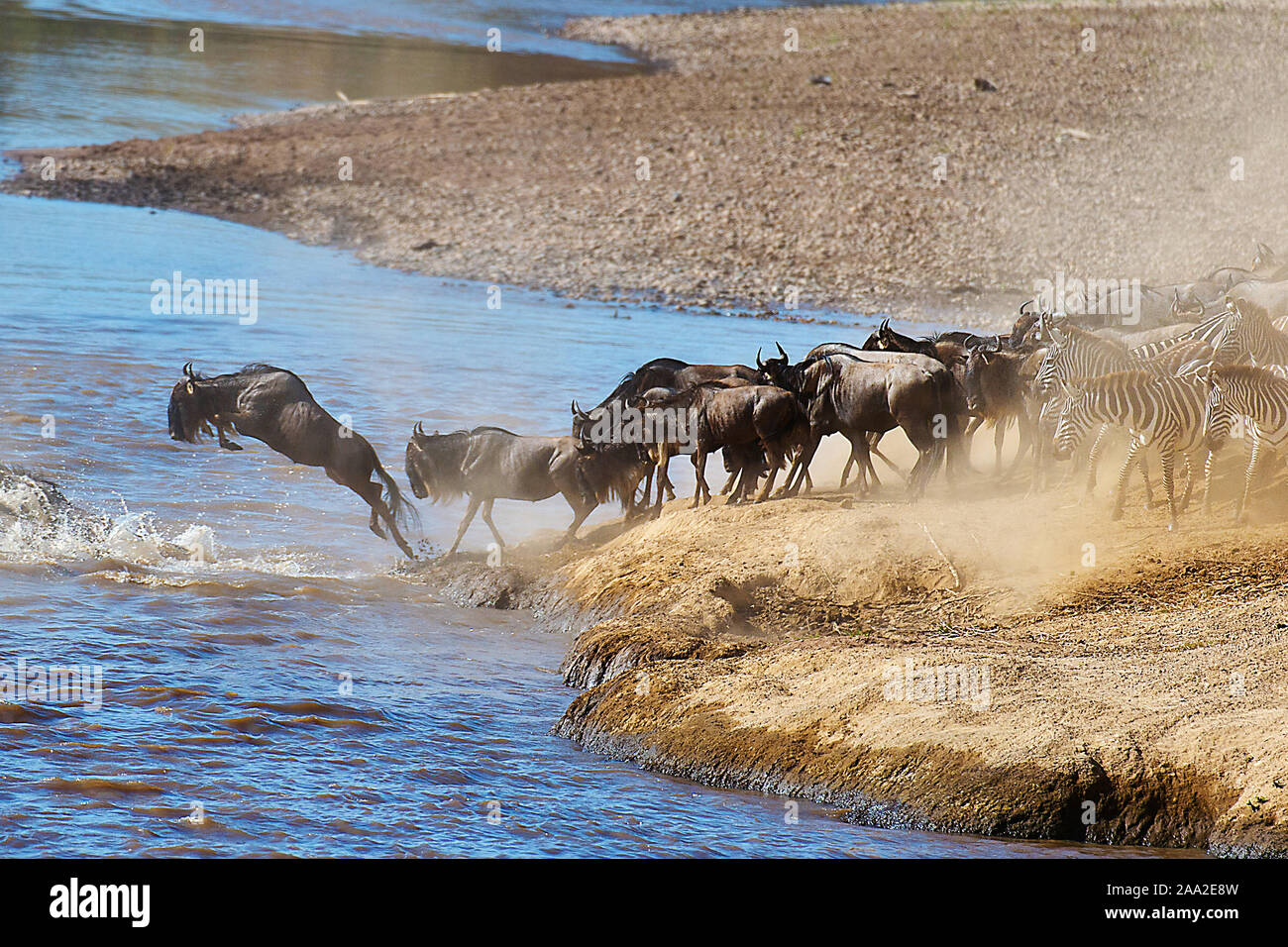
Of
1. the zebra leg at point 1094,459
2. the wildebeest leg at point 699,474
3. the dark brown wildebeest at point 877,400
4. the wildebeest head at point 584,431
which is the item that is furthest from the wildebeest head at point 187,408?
the zebra leg at point 1094,459

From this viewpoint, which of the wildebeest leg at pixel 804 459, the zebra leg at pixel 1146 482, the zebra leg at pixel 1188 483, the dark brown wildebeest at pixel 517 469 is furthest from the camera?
the wildebeest leg at pixel 804 459

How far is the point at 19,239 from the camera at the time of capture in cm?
2575

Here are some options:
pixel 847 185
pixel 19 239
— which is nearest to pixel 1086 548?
pixel 847 185

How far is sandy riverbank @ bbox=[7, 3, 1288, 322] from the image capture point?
1002 inches

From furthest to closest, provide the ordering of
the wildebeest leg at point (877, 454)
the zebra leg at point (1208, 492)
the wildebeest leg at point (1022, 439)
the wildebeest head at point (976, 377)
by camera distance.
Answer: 1. the wildebeest leg at point (1022, 439)
2. the wildebeest leg at point (877, 454)
3. the wildebeest head at point (976, 377)
4. the zebra leg at point (1208, 492)

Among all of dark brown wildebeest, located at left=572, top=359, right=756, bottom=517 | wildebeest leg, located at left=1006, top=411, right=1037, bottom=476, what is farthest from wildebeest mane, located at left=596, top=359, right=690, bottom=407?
wildebeest leg, located at left=1006, top=411, right=1037, bottom=476

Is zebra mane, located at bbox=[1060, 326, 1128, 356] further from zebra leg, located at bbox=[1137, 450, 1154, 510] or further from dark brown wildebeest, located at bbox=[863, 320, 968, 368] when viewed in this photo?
dark brown wildebeest, located at bbox=[863, 320, 968, 368]

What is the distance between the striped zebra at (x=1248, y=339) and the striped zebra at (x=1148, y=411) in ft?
2.91

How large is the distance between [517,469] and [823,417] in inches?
95.3

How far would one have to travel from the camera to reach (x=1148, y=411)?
11.0 m

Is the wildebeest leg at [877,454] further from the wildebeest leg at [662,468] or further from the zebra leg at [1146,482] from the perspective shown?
the zebra leg at [1146,482]

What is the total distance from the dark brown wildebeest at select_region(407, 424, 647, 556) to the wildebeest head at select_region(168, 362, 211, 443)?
1689 mm


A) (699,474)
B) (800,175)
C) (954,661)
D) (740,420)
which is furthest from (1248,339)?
(800,175)

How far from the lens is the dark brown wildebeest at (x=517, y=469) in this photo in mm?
12023
